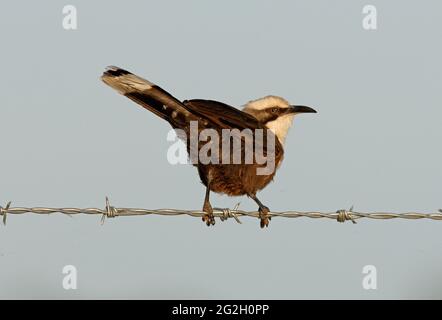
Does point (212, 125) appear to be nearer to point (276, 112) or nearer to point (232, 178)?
point (232, 178)

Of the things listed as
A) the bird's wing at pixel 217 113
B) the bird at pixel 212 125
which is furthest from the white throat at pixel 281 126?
the bird's wing at pixel 217 113

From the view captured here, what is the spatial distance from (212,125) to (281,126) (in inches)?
64.9

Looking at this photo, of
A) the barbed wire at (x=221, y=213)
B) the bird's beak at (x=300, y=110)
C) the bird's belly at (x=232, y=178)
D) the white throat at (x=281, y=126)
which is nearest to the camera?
the barbed wire at (x=221, y=213)

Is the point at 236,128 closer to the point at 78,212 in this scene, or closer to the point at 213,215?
the point at 213,215

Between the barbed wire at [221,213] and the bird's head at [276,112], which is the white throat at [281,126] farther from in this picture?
the barbed wire at [221,213]

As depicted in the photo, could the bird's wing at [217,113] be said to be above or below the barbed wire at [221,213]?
above

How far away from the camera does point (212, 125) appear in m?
7.66

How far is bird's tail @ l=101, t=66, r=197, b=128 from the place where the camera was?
7.47m

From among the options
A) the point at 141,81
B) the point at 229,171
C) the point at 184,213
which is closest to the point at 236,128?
the point at 229,171

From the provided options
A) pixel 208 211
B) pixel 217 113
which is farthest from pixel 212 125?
pixel 208 211

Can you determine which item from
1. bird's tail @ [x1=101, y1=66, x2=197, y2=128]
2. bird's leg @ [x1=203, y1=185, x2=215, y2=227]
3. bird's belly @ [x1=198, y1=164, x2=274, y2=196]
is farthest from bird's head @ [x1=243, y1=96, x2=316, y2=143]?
bird's tail @ [x1=101, y1=66, x2=197, y2=128]

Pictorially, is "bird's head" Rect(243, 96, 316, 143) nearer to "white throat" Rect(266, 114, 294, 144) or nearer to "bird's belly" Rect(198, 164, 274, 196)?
"white throat" Rect(266, 114, 294, 144)

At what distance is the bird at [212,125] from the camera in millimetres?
7500

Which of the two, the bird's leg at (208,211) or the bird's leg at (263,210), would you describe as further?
the bird's leg at (263,210)
